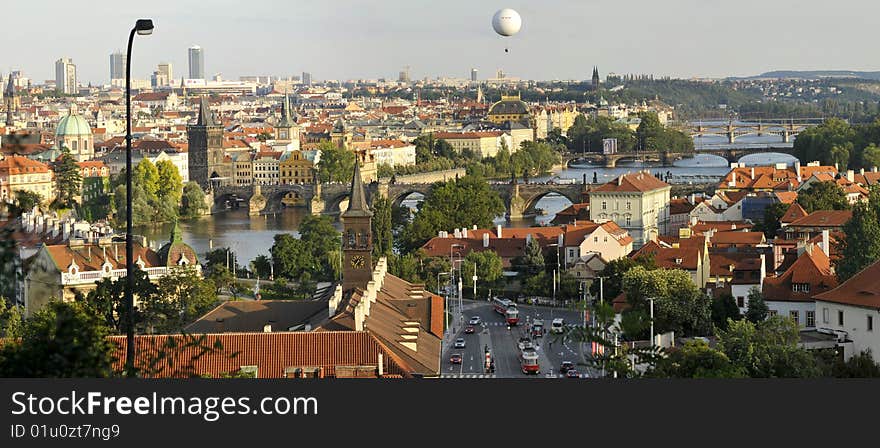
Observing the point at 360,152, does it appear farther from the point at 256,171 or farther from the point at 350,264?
the point at 350,264

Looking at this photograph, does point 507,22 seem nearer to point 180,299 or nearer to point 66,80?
point 180,299

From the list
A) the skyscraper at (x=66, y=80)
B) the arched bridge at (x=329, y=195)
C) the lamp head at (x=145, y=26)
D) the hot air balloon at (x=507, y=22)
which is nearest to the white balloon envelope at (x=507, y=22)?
the hot air balloon at (x=507, y=22)

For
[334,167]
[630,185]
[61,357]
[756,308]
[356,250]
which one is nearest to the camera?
[61,357]

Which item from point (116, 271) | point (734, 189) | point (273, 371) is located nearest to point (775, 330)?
point (273, 371)

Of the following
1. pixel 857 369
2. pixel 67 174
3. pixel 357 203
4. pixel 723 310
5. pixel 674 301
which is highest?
pixel 357 203

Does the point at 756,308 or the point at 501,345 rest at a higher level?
the point at 756,308

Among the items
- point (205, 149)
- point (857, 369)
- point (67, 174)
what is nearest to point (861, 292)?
point (857, 369)
